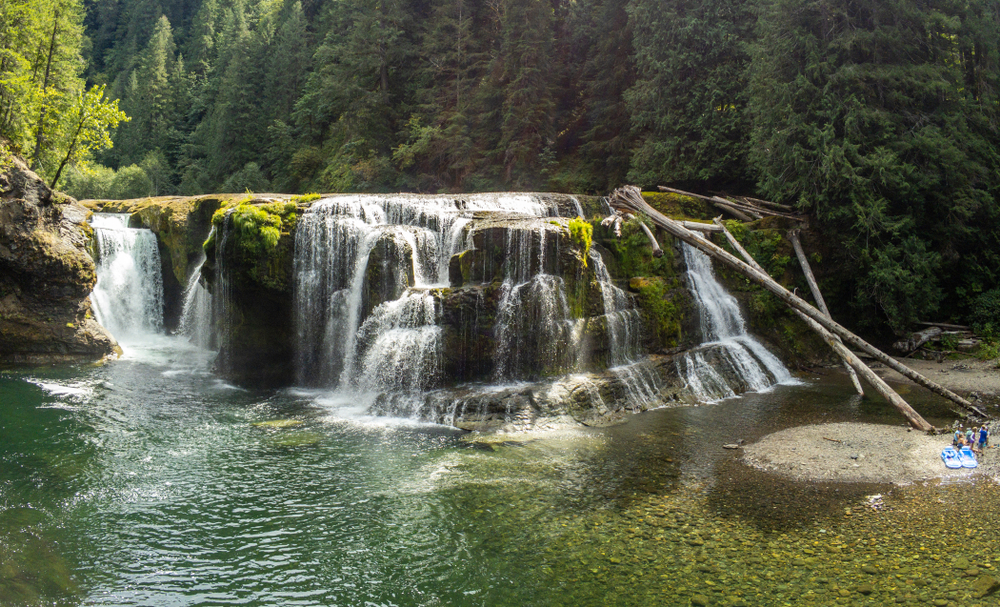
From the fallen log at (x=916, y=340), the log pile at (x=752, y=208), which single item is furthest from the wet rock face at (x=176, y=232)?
the fallen log at (x=916, y=340)

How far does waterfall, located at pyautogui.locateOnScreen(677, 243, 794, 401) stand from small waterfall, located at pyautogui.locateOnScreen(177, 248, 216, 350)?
1478cm

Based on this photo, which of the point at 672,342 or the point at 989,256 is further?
the point at 989,256

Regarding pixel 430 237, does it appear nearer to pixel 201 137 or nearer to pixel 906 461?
pixel 906 461

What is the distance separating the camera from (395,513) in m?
8.23

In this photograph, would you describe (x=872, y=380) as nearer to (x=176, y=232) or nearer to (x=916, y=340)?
(x=916, y=340)

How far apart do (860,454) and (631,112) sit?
18048mm

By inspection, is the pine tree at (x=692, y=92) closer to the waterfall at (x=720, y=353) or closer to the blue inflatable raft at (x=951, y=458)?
the waterfall at (x=720, y=353)

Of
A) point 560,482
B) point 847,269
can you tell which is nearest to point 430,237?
point 560,482

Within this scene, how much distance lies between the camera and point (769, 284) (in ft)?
48.5

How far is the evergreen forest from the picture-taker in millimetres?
16188

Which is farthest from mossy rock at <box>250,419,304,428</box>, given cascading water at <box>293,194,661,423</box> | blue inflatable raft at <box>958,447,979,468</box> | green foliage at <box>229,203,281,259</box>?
blue inflatable raft at <box>958,447,979,468</box>

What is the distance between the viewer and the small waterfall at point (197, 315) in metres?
19.5

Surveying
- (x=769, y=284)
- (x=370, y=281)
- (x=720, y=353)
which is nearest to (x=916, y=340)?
(x=769, y=284)

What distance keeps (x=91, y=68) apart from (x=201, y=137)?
1288 inches
